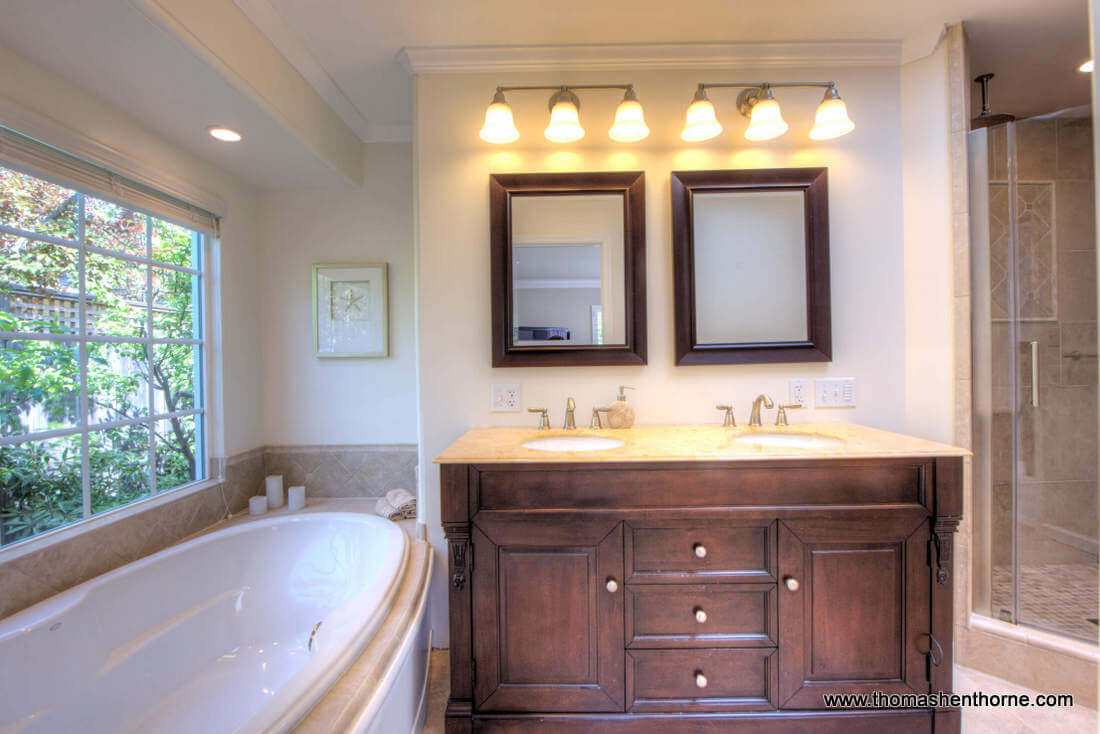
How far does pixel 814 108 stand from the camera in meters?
1.77

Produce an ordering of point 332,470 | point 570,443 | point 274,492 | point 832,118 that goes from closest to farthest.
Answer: point 832,118 < point 570,443 < point 274,492 < point 332,470

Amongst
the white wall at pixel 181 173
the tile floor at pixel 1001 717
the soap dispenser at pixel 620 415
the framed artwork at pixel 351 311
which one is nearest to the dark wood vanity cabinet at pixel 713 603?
the tile floor at pixel 1001 717

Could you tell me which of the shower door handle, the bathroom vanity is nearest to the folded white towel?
the bathroom vanity

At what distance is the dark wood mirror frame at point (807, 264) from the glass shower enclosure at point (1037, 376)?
21.6 inches

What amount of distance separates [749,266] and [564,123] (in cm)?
92

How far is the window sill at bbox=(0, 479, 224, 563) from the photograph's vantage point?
4.18 ft

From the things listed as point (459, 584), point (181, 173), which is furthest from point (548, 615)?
point (181, 173)

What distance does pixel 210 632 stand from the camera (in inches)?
61.6

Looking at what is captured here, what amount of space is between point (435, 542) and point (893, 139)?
2482 mm

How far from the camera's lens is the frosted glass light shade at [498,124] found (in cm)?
158

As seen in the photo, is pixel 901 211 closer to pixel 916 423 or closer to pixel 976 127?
pixel 976 127

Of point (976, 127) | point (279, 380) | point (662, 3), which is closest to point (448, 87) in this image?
point (662, 3)

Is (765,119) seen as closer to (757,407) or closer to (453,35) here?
(757,407)

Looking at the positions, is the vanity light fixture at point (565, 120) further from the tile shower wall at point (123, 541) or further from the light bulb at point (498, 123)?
the tile shower wall at point (123, 541)
